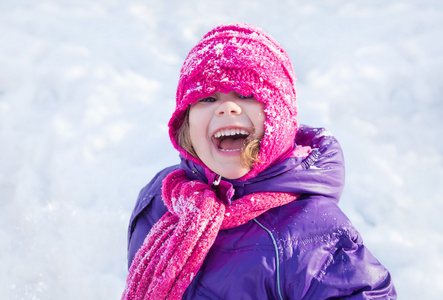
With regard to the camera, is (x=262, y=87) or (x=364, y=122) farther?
(x=364, y=122)

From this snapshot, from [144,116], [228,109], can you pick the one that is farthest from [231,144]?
[144,116]

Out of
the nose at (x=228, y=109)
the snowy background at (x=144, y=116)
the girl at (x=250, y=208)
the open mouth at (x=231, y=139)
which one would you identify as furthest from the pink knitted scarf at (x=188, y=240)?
the snowy background at (x=144, y=116)

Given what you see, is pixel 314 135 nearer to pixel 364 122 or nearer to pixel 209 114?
pixel 209 114

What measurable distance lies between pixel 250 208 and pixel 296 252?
0.58 ft

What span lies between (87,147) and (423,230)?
1.78m

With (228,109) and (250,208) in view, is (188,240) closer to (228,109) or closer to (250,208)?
(250,208)

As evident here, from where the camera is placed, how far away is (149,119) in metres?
2.68

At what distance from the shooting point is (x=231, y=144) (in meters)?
1.34

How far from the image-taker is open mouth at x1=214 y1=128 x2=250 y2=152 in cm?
128

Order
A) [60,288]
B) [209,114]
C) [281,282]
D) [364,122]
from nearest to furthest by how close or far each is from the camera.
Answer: [281,282]
[209,114]
[60,288]
[364,122]

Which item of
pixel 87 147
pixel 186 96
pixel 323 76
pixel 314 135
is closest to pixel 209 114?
pixel 186 96

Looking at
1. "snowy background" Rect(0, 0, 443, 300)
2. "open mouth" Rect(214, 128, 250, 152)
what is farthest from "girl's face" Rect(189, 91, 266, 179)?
"snowy background" Rect(0, 0, 443, 300)

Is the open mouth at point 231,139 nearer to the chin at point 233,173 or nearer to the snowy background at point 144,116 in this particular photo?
the chin at point 233,173

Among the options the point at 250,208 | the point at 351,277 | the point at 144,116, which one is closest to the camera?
the point at 351,277
